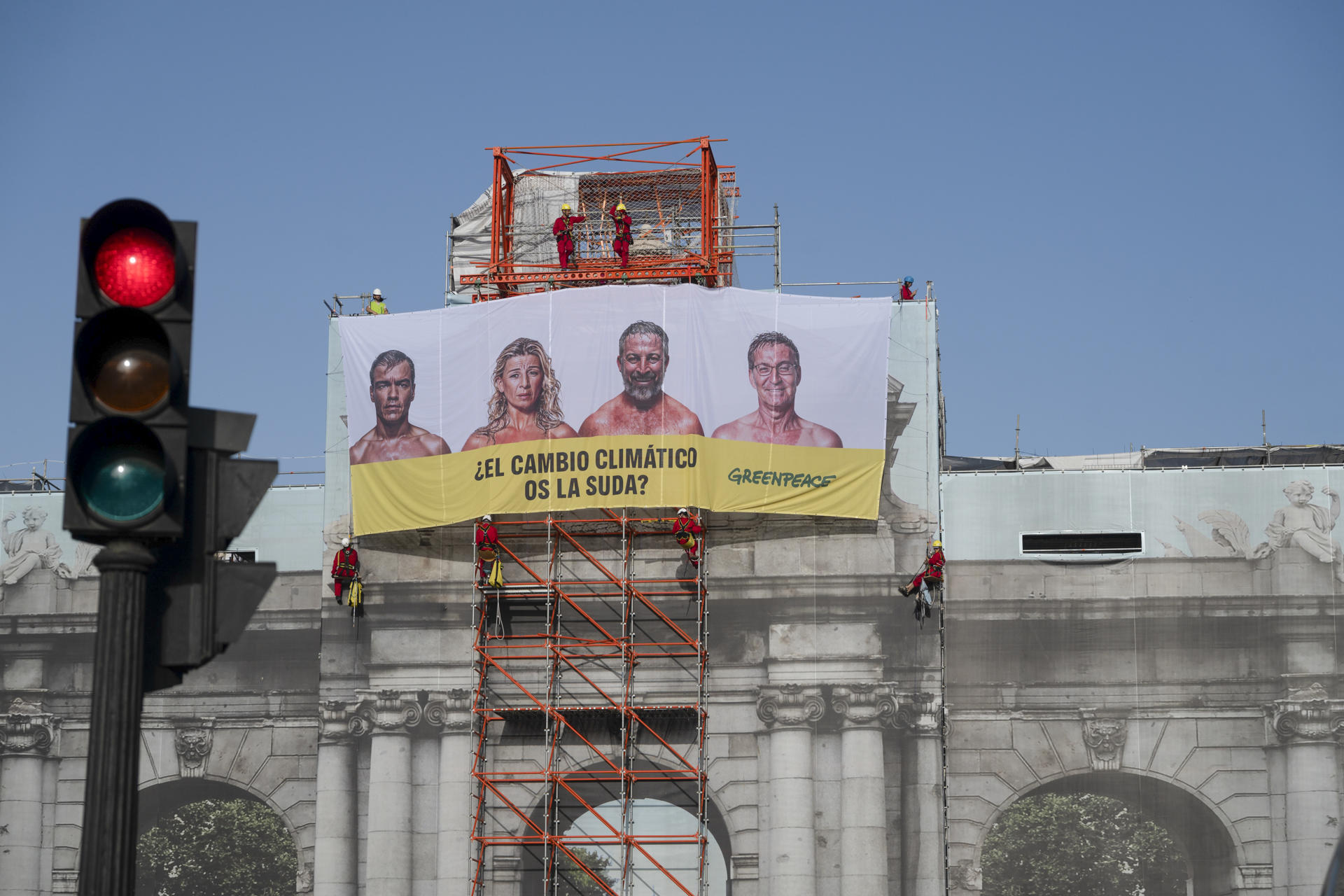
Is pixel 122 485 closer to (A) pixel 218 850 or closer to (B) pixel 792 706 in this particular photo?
(B) pixel 792 706

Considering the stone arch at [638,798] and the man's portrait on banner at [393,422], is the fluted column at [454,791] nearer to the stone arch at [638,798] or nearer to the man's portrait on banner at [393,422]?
the stone arch at [638,798]

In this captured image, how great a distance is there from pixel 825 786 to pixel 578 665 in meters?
5.72

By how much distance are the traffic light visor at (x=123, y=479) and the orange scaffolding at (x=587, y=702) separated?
2834 centimetres

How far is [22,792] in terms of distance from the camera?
132ft

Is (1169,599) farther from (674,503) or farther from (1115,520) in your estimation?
(674,503)

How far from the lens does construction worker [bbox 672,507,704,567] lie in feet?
118

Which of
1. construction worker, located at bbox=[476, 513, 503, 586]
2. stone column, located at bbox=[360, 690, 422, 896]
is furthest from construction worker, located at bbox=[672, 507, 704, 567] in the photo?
stone column, located at bbox=[360, 690, 422, 896]

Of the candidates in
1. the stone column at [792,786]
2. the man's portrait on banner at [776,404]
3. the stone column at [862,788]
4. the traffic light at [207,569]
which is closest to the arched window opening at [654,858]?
the stone column at [792,786]

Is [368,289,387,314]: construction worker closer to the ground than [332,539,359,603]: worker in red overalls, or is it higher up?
higher up

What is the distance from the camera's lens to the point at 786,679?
35.6 m

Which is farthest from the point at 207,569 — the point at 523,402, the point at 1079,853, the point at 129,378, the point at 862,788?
the point at 1079,853

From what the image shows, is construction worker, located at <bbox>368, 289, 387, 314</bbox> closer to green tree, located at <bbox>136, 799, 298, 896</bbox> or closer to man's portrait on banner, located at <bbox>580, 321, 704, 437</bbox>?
man's portrait on banner, located at <bbox>580, 321, 704, 437</bbox>

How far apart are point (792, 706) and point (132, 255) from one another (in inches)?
1148

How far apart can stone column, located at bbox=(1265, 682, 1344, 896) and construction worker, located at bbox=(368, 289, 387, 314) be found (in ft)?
69.9
